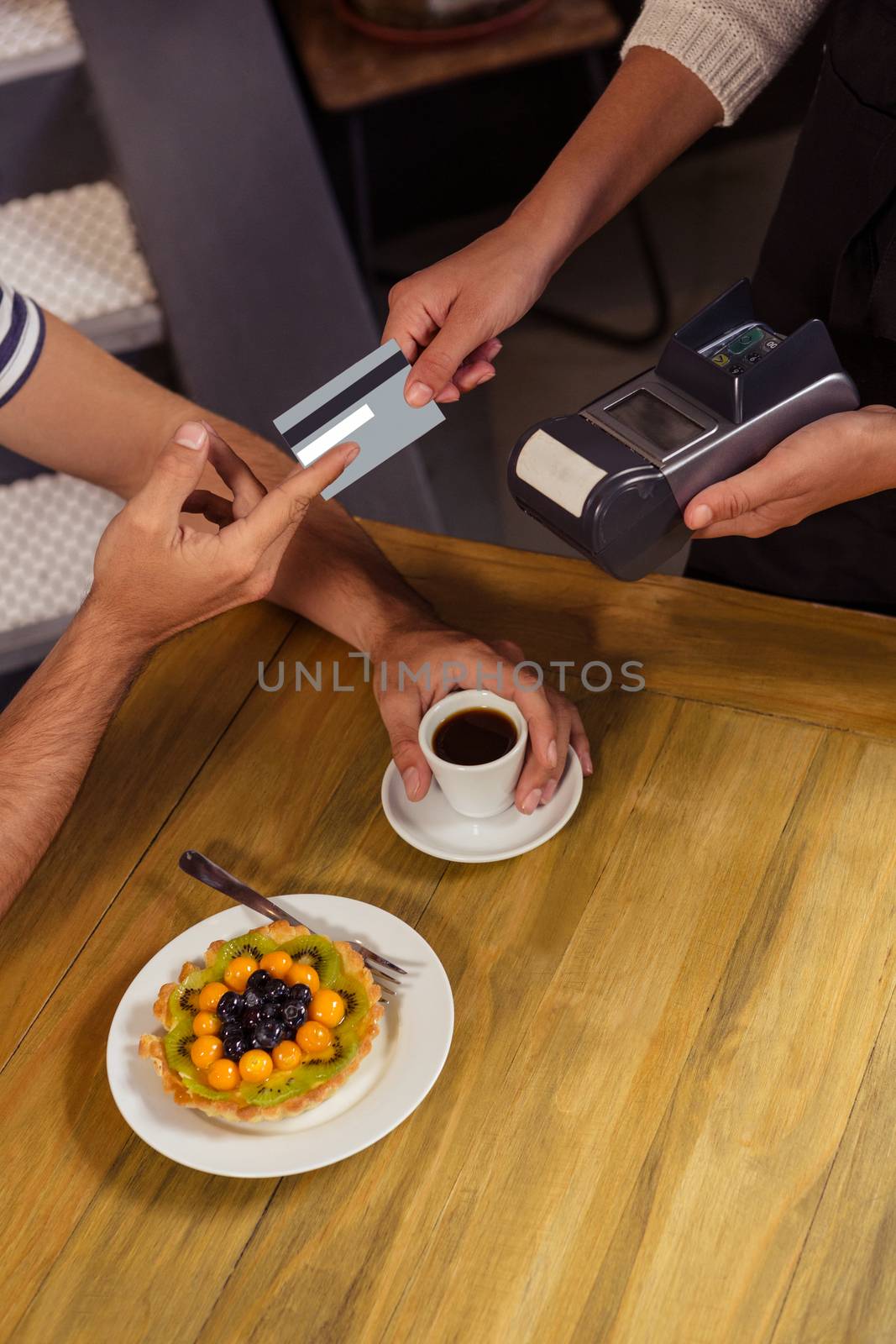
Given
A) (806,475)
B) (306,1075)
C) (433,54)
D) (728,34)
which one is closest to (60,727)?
(306,1075)

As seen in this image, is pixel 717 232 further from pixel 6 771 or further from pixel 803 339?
pixel 6 771

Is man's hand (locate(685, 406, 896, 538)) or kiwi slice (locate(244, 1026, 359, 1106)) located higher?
man's hand (locate(685, 406, 896, 538))

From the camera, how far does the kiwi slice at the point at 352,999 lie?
0.97m

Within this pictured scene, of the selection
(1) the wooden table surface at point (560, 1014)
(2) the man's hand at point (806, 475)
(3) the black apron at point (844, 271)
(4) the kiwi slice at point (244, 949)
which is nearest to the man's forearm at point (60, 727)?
(1) the wooden table surface at point (560, 1014)

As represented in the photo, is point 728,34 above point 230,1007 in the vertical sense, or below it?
above

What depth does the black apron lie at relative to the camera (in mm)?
1253

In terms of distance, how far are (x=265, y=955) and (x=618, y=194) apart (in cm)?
88

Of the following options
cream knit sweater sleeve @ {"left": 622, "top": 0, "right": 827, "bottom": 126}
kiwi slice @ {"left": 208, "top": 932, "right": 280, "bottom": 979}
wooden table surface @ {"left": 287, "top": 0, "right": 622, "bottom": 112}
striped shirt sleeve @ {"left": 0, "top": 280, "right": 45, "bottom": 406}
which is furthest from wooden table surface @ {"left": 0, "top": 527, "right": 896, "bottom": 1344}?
wooden table surface @ {"left": 287, "top": 0, "right": 622, "bottom": 112}

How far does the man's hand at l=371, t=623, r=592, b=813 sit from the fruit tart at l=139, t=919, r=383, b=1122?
0.20 meters

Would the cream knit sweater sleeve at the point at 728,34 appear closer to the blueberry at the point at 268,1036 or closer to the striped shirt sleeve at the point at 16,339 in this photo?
the striped shirt sleeve at the point at 16,339

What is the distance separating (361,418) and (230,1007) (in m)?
0.51

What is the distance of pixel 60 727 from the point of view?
121 centimetres

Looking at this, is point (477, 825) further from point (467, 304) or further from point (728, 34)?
point (728, 34)

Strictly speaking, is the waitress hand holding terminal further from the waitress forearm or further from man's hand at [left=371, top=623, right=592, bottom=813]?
man's hand at [left=371, top=623, right=592, bottom=813]
